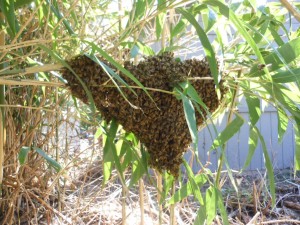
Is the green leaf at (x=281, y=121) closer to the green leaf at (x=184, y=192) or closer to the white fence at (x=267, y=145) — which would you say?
the green leaf at (x=184, y=192)

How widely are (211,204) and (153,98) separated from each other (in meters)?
0.30

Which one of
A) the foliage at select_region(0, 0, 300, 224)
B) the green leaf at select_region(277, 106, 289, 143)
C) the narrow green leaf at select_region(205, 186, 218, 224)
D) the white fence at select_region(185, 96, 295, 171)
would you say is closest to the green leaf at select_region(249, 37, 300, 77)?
the foliage at select_region(0, 0, 300, 224)

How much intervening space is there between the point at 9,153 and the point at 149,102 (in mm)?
559

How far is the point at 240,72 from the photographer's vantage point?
3.13ft

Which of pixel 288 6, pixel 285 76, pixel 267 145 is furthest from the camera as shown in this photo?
pixel 267 145

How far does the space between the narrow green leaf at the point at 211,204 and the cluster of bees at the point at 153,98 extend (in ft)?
0.38

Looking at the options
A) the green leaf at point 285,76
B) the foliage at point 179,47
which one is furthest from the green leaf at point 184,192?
the green leaf at point 285,76

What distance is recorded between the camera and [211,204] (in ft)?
3.39

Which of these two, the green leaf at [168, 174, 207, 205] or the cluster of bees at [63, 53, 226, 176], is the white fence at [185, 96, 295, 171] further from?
the cluster of bees at [63, 53, 226, 176]

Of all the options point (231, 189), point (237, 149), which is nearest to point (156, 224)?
point (231, 189)

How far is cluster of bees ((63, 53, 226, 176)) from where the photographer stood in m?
0.83

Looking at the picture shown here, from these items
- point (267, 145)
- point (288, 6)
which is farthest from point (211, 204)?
point (267, 145)

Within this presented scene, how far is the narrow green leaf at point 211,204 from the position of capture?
1.01 metres

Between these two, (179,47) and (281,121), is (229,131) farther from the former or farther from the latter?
(179,47)
